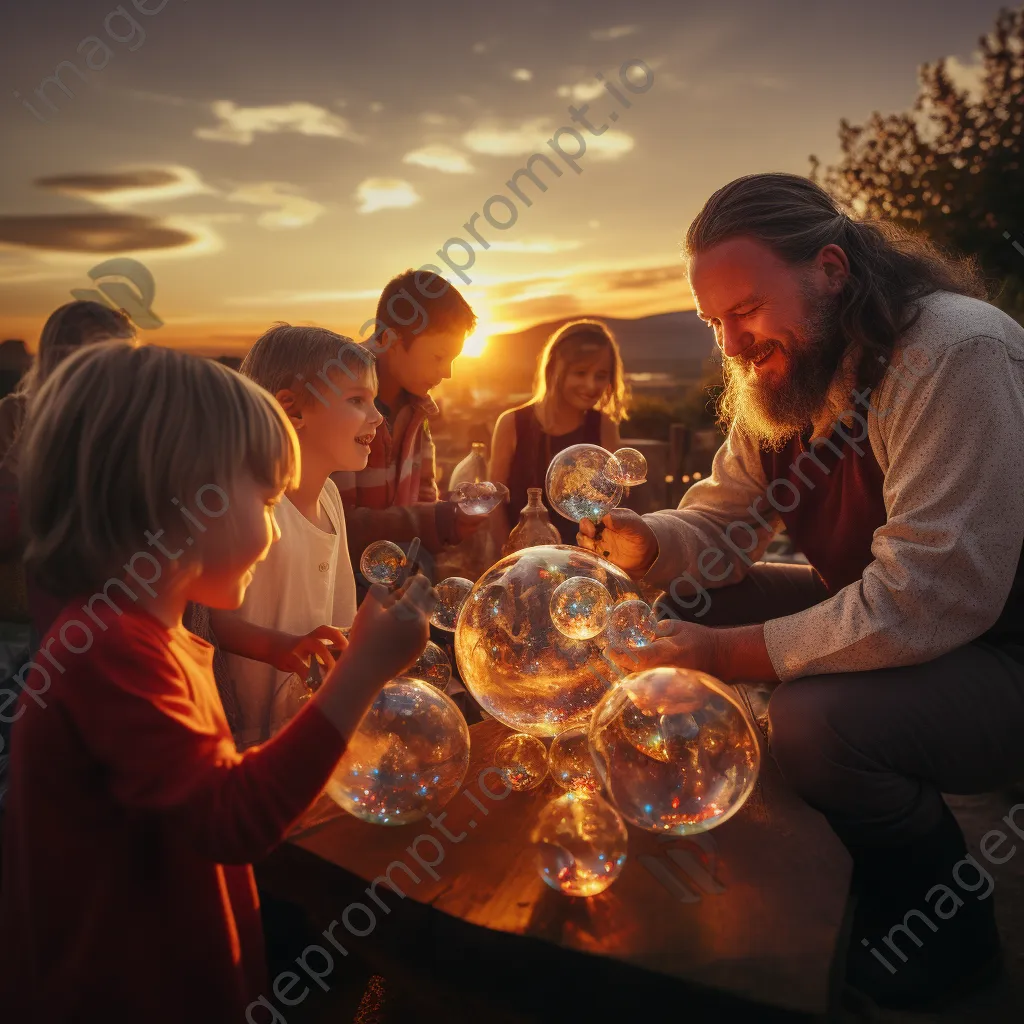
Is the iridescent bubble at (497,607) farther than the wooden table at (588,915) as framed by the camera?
Yes

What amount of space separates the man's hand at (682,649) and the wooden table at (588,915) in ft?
1.35

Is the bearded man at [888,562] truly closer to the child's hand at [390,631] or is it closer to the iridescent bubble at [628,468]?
the iridescent bubble at [628,468]

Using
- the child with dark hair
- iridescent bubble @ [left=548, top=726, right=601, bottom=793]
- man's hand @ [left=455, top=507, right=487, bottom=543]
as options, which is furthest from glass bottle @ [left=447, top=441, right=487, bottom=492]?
iridescent bubble @ [left=548, top=726, right=601, bottom=793]

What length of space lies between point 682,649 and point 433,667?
2.22 ft

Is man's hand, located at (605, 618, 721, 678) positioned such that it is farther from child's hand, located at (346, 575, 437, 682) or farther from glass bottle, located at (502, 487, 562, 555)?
glass bottle, located at (502, 487, 562, 555)

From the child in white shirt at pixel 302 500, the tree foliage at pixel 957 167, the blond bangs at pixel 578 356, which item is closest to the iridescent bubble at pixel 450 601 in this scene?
the child in white shirt at pixel 302 500

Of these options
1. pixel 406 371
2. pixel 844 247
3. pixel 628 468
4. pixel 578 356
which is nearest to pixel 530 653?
pixel 628 468

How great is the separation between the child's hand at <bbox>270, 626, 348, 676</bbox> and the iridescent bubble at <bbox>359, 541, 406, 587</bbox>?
20.1 inches

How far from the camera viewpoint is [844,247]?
95.1 inches

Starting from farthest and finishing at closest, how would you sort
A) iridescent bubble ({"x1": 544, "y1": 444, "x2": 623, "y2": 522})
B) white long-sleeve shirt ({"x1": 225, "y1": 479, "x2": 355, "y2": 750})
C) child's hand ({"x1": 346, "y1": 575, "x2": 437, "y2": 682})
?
iridescent bubble ({"x1": 544, "y1": 444, "x2": 623, "y2": 522})
white long-sleeve shirt ({"x1": 225, "y1": 479, "x2": 355, "y2": 750})
child's hand ({"x1": 346, "y1": 575, "x2": 437, "y2": 682})

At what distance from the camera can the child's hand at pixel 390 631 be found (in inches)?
51.6

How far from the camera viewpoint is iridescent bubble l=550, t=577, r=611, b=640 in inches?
68.2

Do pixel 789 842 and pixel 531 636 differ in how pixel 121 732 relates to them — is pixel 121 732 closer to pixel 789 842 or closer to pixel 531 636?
pixel 531 636

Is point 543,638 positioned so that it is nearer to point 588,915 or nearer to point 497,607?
point 497,607
